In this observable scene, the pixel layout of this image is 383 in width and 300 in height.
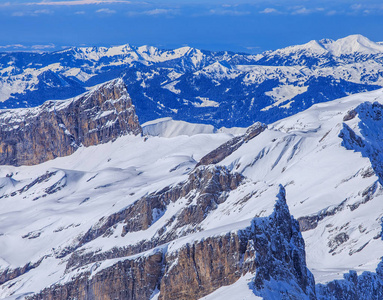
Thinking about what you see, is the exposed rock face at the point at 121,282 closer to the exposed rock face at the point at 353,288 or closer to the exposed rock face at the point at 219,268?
the exposed rock face at the point at 219,268

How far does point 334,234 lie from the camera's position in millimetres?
182625

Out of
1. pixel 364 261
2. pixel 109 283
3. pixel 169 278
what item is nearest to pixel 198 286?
pixel 169 278

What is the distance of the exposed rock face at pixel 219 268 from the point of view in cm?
10719

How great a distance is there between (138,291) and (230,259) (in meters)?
15.5

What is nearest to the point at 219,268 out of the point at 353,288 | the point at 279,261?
the point at 279,261

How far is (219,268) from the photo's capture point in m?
110

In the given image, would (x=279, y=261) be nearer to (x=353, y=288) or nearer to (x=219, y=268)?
(x=219, y=268)

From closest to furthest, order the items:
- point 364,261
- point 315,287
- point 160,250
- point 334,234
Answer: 1. point 160,250
2. point 315,287
3. point 364,261
4. point 334,234

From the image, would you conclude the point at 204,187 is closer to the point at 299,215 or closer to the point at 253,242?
the point at 299,215

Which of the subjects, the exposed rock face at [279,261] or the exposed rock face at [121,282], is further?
the exposed rock face at [121,282]

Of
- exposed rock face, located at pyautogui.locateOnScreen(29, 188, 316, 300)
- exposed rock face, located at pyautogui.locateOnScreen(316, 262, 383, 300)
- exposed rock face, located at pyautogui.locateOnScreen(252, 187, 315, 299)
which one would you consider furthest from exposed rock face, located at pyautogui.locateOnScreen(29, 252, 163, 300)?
exposed rock face, located at pyautogui.locateOnScreen(316, 262, 383, 300)

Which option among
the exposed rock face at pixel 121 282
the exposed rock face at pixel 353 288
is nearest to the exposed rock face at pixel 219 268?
the exposed rock face at pixel 121 282

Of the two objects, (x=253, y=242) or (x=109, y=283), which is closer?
(x=253, y=242)

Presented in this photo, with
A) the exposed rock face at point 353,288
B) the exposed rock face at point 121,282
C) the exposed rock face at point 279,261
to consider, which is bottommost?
the exposed rock face at point 353,288
